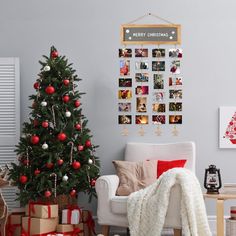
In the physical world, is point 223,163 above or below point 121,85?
below

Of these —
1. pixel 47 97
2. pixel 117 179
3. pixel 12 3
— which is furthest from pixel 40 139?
pixel 12 3

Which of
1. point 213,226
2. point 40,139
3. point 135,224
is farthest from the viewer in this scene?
point 213,226

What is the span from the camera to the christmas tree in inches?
232

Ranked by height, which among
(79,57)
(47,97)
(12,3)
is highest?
(12,3)

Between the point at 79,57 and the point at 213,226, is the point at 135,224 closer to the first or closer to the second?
the point at 213,226

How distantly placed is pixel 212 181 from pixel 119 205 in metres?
0.93

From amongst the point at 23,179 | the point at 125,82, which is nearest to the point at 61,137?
the point at 23,179

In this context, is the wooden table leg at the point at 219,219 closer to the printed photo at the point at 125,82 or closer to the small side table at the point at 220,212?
the small side table at the point at 220,212

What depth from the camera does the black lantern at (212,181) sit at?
583cm

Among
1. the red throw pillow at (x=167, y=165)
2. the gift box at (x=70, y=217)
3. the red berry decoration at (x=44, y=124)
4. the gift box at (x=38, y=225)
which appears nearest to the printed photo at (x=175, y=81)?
the red throw pillow at (x=167, y=165)

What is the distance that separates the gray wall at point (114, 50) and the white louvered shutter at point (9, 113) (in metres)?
0.21

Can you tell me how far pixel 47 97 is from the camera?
19.7 ft

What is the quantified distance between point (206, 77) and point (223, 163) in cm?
95

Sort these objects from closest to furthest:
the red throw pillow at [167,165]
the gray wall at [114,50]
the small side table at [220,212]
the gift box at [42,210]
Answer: the small side table at [220,212] → the gift box at [42,210] → the red throw pillow at [167,165] → the gray wall at [114,50]
